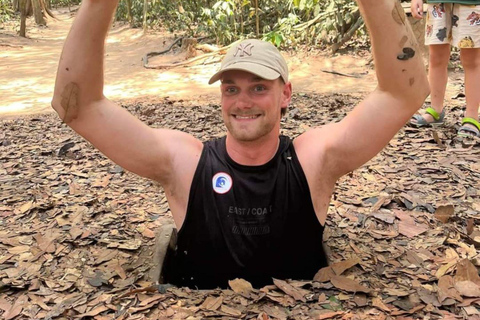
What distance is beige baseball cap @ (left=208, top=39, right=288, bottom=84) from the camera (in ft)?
6.18

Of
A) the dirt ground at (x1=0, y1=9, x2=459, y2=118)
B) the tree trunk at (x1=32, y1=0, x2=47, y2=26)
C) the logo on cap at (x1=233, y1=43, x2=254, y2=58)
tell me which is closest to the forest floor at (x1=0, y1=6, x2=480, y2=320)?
the logo on cap at (x1=233, y1=43, x2=254, y2=58)

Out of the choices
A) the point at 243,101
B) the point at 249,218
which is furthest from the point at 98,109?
the point at 249,218

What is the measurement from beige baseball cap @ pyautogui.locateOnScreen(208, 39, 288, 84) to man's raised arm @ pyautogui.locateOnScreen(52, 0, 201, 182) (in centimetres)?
41

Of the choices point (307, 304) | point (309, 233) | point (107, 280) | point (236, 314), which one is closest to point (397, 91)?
point (309, 233)

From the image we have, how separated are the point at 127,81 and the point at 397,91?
7972 mm

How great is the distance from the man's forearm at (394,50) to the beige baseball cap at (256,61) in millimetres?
432

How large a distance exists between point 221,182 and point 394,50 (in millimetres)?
905

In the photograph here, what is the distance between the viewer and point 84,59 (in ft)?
5.48

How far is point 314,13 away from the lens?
10219 millimetres

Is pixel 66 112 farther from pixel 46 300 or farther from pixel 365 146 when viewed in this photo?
pixel 365 146

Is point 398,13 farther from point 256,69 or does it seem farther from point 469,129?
point 469,129

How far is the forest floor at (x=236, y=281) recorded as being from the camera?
1816mm

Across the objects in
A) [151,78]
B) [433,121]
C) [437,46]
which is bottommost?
[151,78]

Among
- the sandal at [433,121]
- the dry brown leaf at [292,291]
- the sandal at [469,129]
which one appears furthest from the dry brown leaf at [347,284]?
the sandal at [433,121]
